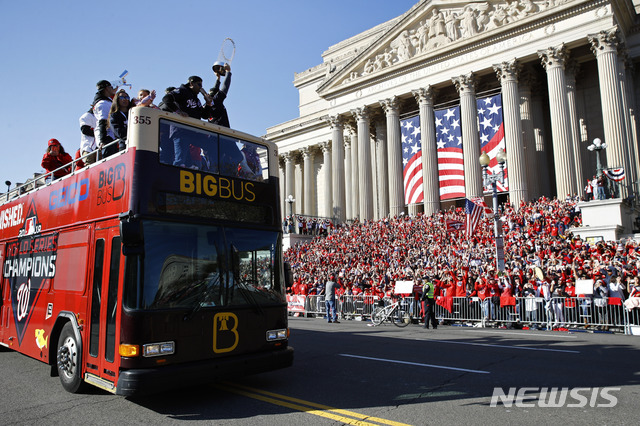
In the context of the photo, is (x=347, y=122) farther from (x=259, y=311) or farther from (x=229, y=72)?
(x=259, y=311)

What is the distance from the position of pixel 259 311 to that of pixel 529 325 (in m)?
11.9

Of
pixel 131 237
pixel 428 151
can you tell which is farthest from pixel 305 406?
pixel 428 151

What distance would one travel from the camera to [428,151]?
112ft

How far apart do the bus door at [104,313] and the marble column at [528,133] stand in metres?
29.9

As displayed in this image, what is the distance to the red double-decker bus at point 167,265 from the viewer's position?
5465 millimetres

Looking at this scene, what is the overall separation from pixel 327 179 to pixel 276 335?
40.7 m

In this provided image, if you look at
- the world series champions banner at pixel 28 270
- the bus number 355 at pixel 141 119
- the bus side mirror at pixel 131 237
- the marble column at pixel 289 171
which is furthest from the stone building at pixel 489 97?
the world series champions banner at pixel 28 270

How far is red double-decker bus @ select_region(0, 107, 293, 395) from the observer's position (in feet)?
17.9

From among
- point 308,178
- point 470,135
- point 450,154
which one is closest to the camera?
point 470,135

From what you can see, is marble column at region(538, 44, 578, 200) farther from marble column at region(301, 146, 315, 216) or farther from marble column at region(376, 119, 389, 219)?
marble column at region(301, 146, 315, 216)

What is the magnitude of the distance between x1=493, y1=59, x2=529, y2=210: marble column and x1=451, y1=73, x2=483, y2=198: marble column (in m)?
A: 2.10

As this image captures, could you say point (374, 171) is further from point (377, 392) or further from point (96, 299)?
point (96, 299)

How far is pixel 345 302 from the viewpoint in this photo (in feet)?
67.6

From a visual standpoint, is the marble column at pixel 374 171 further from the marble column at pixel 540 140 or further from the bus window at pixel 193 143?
the bus window at pixel 193 143
